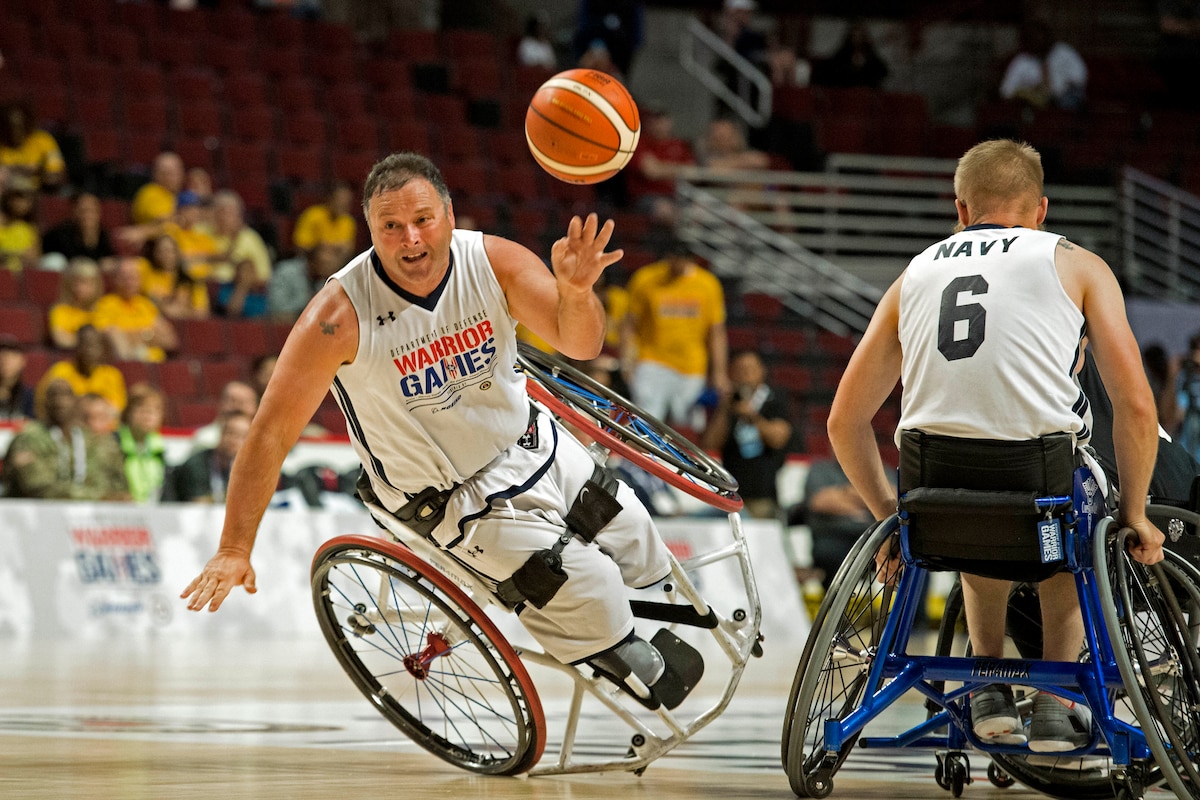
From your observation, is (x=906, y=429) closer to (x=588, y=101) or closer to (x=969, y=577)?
(x=969, y=577)

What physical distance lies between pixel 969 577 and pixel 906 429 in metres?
0.46

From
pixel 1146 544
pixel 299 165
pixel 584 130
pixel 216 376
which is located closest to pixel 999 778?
pixel 1146 544

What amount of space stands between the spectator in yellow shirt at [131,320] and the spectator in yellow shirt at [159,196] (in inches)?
49.0

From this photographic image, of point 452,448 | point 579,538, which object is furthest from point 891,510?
point 452,448

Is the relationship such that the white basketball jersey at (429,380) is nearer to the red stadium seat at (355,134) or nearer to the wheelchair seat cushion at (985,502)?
the wheelchair seat cushion at (985,502)

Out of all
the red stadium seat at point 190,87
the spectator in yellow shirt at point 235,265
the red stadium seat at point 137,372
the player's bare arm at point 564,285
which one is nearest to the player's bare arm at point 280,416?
the player's bare arm at point 564,285

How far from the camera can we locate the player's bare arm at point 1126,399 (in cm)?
352

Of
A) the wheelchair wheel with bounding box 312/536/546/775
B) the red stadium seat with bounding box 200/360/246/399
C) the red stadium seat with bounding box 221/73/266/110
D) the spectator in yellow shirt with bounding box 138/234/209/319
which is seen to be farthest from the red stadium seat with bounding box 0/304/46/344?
the wheelchair wheel with bounding box 312/536/546/775

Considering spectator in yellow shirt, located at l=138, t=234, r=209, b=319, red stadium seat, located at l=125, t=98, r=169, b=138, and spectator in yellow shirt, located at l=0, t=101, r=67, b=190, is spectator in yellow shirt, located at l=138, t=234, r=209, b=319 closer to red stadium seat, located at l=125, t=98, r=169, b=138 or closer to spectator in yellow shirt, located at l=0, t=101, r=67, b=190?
spectator in yellow shirt, located at l=0, t=101, r=67, b=190

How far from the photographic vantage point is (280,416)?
14.0 feet

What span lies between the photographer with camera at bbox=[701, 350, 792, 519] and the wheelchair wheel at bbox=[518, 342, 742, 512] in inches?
279

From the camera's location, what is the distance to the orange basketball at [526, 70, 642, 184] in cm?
498

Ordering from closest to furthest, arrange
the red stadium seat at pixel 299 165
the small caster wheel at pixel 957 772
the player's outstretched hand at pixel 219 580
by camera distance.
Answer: the player's outstretched hand at pixel 219 580 → the small caster wheel at pixel 957 772 → the red stadium seat at pixel 299 165

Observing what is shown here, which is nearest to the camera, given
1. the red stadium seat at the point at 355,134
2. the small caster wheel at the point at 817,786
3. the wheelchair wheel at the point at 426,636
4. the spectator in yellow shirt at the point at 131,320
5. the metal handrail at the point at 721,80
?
the small caster wheel at the point at 817,786
